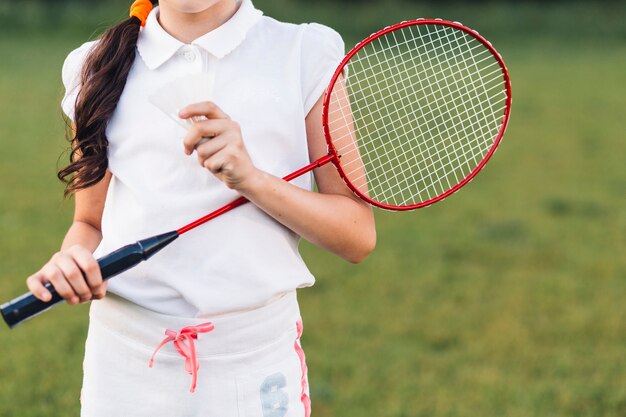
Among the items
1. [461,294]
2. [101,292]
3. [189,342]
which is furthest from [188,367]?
[461,294]

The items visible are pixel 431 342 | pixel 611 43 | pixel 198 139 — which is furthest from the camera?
pixel 611 43

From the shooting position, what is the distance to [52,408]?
3695 mm

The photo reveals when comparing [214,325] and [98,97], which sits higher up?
[98,97]

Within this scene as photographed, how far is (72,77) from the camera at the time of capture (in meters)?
1.91

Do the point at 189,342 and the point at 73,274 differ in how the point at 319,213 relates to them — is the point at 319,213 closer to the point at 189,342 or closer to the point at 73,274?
the point at 189,342

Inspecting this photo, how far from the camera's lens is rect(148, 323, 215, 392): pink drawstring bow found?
1728 millimetres

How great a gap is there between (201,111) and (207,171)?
216 millimetres

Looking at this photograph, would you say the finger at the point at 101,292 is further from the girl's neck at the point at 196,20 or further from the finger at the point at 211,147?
the girl's neck at the point at 196,20

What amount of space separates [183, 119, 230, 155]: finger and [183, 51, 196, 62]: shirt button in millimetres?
260

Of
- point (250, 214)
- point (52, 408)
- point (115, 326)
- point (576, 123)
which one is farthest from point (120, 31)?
point (576, 123)

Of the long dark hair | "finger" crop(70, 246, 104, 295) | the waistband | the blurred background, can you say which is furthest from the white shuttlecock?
the blurred background

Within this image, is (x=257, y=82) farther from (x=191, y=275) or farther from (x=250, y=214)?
(x=191, y=275)

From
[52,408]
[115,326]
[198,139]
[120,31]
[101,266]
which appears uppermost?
[120,31]

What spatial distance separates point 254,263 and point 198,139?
0.29 m
